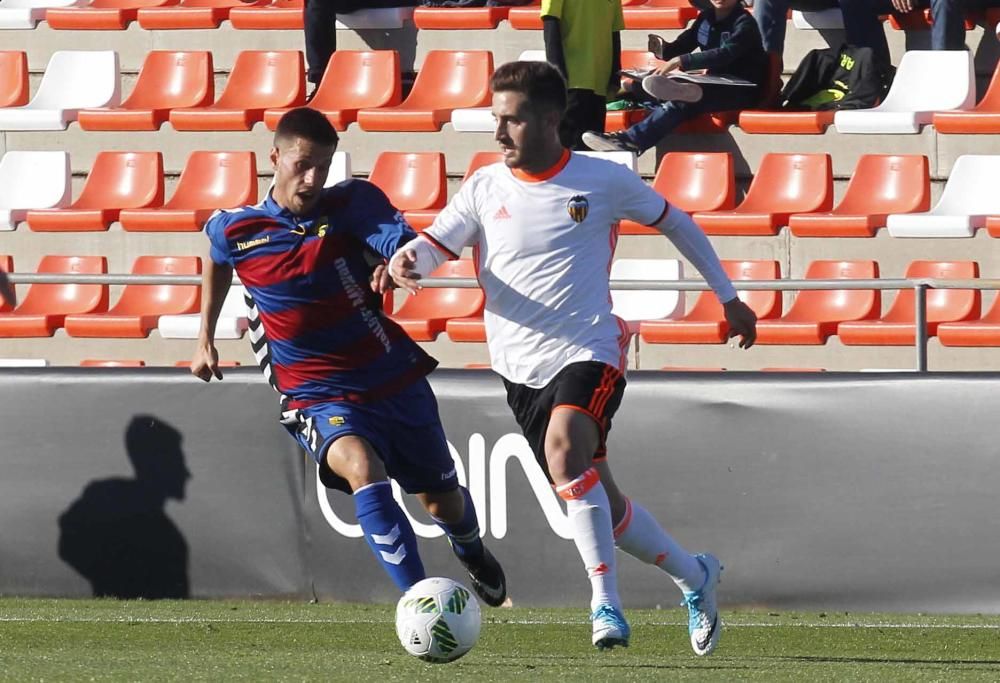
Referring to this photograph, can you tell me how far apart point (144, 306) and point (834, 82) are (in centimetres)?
475

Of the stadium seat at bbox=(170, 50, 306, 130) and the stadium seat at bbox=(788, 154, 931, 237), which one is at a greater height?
the stadium seat at bbox=(170, 50, 306, 130)

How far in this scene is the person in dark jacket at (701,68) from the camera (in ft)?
37.5

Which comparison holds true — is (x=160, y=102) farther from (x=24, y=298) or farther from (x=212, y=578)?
(x=212, y=578)

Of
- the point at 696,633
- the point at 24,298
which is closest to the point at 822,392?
the point at 696,633

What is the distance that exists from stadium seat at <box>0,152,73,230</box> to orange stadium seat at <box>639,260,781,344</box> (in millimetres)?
4704

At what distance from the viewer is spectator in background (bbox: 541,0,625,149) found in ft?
37.7

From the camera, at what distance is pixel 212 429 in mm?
8703

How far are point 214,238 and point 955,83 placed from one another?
656 cm

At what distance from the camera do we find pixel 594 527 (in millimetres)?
5938

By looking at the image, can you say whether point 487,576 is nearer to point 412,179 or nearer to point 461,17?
point 412,179

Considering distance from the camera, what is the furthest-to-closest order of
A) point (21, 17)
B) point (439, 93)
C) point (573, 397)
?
point (21, 17), point (439, 93), point (573, 397)

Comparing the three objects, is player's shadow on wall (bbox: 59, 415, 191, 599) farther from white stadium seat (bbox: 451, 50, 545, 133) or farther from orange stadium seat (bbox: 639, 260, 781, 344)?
white stadium seat (bbox: 451, 50, 545, 133)

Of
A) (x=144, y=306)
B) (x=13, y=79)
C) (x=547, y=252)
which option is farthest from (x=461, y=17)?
(x=547, y=252)

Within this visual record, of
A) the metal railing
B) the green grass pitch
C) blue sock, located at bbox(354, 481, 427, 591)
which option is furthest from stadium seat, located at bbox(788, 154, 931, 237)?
blue sock, located at bbox(354, 481, 427, 591)
